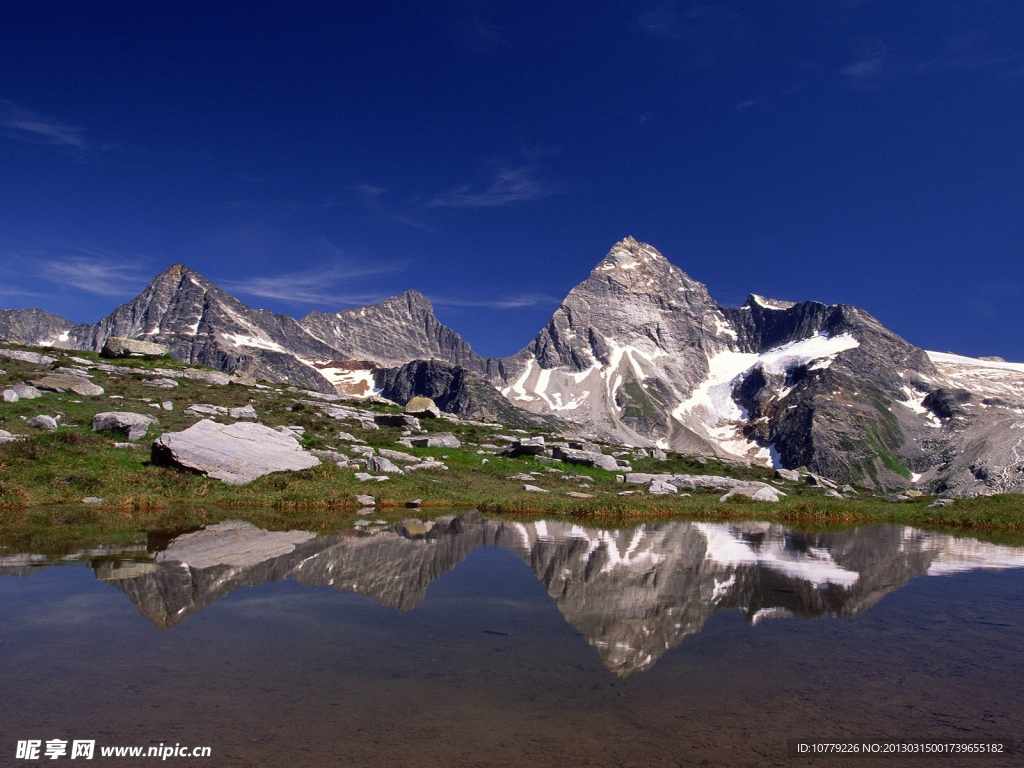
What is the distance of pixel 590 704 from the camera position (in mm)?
6371

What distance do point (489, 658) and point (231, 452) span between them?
84.5ft

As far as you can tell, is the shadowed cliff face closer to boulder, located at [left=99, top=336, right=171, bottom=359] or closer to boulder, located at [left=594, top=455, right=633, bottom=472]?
boulder, located at [left=594, top=455, right=633, bottom=472]

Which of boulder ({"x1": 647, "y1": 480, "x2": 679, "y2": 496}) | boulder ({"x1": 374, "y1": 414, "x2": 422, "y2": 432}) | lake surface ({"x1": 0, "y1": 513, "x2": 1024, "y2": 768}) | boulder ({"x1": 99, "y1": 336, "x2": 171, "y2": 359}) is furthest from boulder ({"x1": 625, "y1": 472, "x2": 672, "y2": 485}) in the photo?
boulder ({"x1": 99, "y1": 336, "x2": 171, "y2": 359})

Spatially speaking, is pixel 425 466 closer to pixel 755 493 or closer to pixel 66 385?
pixel 755 493

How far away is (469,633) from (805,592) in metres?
7.53

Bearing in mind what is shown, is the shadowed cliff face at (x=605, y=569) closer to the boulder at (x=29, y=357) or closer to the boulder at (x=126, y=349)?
the boulder at (x=29, y=357)

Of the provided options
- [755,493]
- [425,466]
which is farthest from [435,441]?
[755,493]

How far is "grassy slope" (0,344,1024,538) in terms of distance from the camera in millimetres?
21531

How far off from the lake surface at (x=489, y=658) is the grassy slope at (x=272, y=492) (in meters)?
8.30

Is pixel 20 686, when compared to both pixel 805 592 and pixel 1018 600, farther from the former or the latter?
pixel 1018 600

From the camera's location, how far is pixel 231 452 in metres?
29.4

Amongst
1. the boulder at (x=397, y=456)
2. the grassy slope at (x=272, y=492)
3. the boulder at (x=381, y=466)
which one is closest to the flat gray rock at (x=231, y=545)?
the grassy slope at (x=272, y=492)

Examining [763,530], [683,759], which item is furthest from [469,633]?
[763,530]

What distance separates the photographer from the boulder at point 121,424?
104 ft
